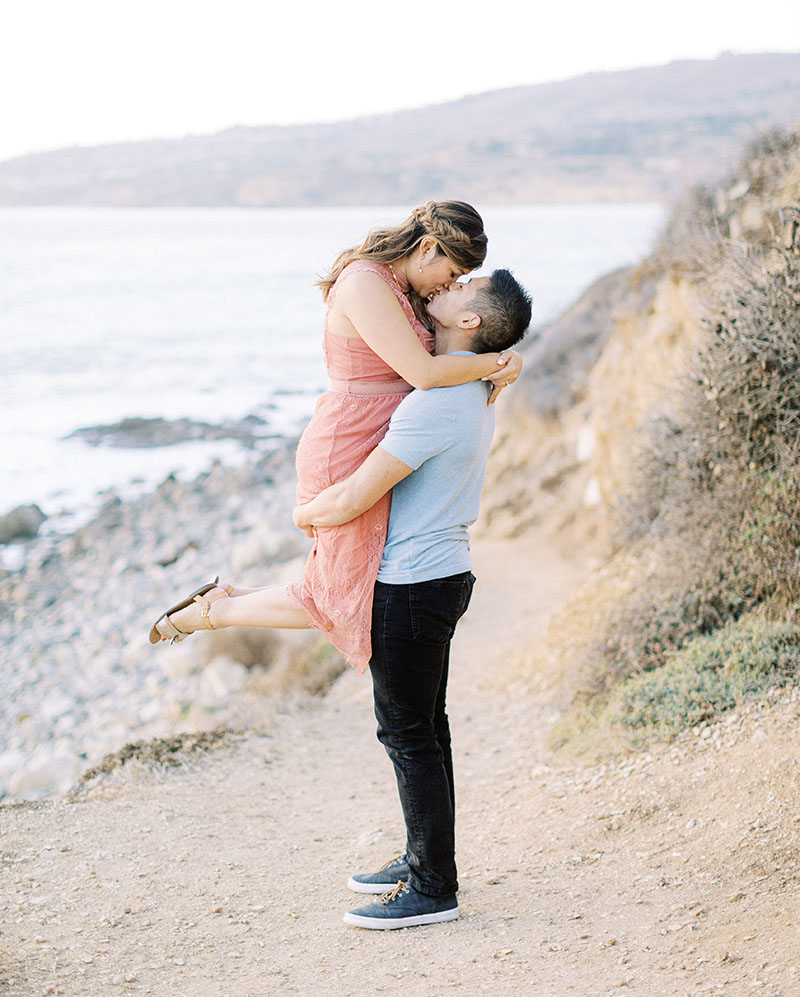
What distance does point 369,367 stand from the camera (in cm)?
306

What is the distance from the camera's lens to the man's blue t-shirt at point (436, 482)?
2.95 metres

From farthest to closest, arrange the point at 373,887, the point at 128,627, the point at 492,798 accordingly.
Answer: the point at 128,627, the point at 492,798, the point at 373,887

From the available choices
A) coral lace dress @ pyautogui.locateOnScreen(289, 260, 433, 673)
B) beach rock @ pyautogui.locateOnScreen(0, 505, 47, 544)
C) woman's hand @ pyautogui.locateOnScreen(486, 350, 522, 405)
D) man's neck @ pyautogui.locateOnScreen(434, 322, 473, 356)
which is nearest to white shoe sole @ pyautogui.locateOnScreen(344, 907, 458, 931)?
coral lace dress @ pyautogui.locateOnScreen(289, 260, 433, 673)

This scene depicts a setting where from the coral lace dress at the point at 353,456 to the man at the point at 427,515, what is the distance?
45mm

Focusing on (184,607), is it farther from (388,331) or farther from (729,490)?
(729,490)

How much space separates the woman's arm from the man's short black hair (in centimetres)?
19

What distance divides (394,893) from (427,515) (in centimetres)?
149

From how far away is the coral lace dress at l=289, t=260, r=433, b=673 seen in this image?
3.07 meters

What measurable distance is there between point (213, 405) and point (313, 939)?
26748 millimetres

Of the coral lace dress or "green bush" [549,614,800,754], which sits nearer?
the coral lace dress

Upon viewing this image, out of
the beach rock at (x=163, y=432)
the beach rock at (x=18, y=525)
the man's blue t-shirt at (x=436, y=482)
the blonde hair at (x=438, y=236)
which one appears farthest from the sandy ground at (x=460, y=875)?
the beach rock at (x=163, y=432)

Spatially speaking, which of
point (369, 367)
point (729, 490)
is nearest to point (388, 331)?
point (369, 367)

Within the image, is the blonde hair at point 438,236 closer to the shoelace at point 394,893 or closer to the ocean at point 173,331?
the ocean at point 173,331

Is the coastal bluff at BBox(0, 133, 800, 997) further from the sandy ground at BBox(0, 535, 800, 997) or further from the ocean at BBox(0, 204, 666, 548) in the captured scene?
the ocean at BBox(0, 204, 666, 548)
